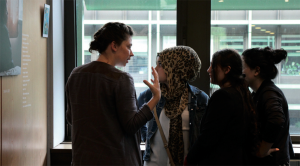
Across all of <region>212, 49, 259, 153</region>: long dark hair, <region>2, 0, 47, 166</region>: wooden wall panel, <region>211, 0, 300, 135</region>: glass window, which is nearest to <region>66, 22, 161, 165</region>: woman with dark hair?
<region>212, 49, 259, 153</region>: long dark hair

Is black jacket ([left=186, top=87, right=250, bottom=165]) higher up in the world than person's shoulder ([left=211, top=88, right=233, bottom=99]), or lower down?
lower down

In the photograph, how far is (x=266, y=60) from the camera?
5.26 feet

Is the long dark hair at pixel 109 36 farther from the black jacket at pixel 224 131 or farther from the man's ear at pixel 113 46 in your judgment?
the black jacket at pixel 224 131

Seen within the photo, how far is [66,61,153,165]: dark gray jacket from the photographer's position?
1.29 metres

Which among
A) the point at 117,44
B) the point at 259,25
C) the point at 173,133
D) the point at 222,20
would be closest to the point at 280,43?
the point at 259,25

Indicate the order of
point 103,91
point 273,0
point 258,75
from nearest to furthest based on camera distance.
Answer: point 103,91 → point 258,75 → point 273,0

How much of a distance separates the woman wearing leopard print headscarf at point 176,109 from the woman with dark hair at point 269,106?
1.17ft

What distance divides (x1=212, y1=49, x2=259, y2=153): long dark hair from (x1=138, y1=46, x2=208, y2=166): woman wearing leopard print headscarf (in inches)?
11.8

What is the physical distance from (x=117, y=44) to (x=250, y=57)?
831 mm

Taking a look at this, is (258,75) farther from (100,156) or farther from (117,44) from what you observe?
(100,156)

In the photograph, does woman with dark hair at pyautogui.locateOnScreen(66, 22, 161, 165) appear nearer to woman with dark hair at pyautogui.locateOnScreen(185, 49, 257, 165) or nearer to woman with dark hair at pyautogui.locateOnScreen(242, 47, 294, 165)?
woman with dark hair at pyautogui.locateOnScreen(185, 49, 257, 165)

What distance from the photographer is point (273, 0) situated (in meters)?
2.62

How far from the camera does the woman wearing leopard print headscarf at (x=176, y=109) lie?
1.72 metres

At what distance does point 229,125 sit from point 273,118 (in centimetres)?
27
